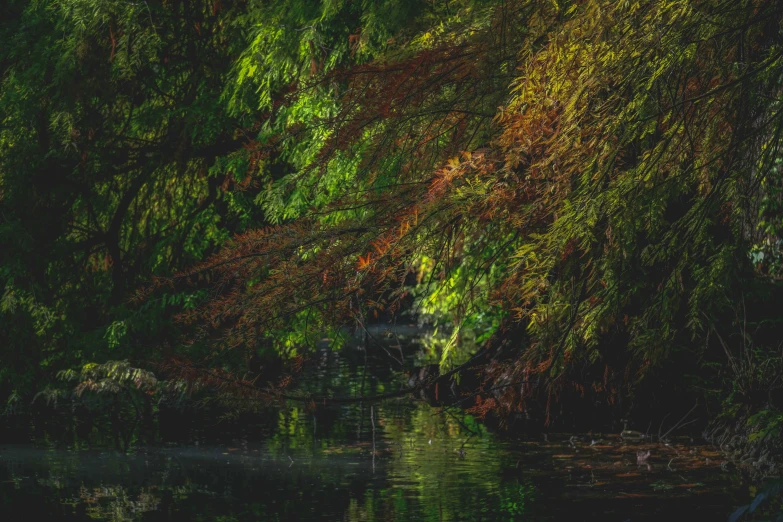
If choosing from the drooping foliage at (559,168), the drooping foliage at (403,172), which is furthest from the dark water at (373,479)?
the drooping foliage at (559,168)

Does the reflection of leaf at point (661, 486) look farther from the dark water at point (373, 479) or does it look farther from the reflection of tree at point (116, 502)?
the reflection of tree at point (116, 502)

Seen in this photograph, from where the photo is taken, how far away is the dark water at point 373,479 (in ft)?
28.7

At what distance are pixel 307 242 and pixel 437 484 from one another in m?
2.27

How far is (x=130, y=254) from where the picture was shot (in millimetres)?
15961

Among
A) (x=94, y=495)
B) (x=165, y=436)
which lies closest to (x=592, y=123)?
(x=94, y=495)

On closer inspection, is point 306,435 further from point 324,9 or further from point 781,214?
point 781,214

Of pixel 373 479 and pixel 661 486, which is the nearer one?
pixel 661 486

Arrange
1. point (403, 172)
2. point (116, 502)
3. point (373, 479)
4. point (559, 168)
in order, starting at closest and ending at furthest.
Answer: point (559, 168) → point (116, 502) → point (403, 172) → point (373, 479)

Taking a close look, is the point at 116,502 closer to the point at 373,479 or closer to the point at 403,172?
the point at 373,479

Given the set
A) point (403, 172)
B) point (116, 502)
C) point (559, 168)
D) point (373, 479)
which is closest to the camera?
point (559, 168)

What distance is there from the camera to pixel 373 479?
32.7 feet

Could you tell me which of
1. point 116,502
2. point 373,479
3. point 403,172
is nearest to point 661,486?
point 373,479

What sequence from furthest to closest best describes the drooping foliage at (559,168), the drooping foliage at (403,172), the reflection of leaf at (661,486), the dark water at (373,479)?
the reflection of leaf at (661,486)
the dark water at (373,479)
the drooping foliage at (403,172)
the drooping foliage at (559,168)

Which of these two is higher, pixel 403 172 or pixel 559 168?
pixel 403 172
